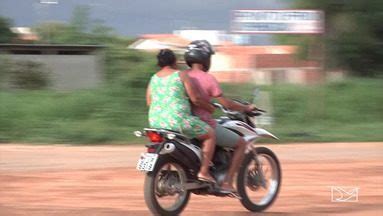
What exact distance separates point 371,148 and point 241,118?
6566mm

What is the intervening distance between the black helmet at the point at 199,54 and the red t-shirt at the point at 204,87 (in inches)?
4.2

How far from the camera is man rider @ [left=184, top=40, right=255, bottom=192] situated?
722 centimetres

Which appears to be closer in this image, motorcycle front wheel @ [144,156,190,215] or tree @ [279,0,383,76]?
motorcycle front wheel @ [144,156,190,215]

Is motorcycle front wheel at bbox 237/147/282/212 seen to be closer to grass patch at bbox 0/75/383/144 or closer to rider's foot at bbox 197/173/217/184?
rider's foot at bbox 197/173/217/184

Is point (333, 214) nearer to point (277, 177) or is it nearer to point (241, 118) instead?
point (277, 177)

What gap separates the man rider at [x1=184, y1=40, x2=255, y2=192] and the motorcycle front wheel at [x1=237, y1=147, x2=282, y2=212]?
0.47 feet

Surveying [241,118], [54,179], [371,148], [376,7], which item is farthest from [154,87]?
[376,7]

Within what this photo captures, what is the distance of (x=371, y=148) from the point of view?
44.6 feet

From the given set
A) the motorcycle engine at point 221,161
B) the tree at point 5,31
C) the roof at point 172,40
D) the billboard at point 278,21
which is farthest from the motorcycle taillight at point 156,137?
the tree at point 5,31

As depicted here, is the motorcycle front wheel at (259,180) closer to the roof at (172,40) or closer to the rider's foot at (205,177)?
the rider's foot at (205,177)

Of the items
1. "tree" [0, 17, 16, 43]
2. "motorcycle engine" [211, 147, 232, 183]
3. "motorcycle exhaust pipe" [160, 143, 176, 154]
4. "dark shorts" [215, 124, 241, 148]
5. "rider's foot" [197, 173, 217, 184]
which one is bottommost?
"rider's foot" [197, 173, 217, 184]

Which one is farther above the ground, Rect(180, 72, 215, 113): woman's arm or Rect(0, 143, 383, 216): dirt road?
Rect(180, 72, 215, 113): woman's arm

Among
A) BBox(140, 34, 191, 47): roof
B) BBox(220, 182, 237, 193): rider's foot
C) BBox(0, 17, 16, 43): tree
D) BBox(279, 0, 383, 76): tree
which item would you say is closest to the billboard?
BBox(279, 0, 383, 76): tree

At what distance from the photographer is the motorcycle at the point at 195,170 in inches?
275
